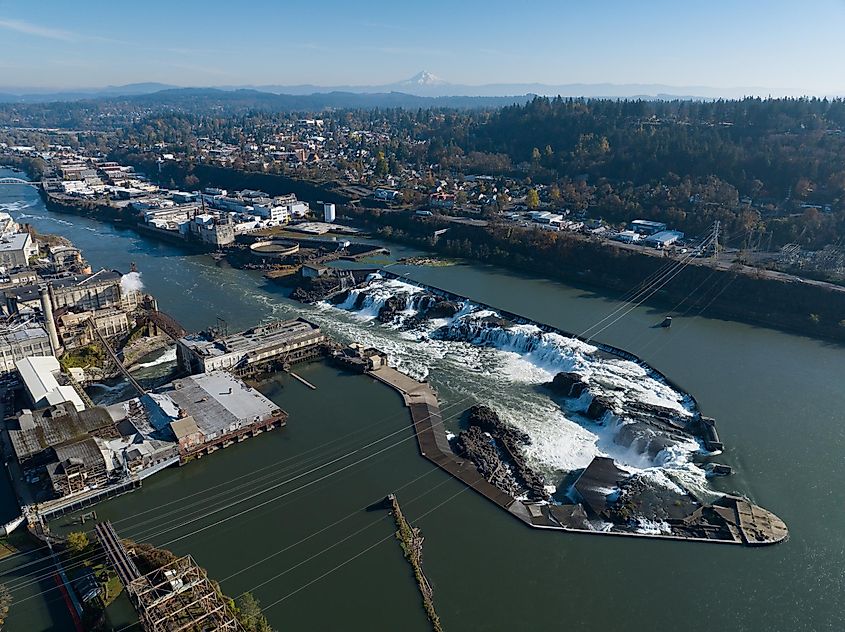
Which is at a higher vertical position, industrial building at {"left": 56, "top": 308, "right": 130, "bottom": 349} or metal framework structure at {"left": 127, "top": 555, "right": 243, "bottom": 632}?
metal framework structure at {"left": 127, "top": 555, "right": 243, "bottom": 632}

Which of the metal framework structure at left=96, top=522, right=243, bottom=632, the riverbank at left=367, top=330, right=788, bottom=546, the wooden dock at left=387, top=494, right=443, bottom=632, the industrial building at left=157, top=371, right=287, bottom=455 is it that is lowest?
the wooden dock at left=387, top=494, right=443, bottom=632

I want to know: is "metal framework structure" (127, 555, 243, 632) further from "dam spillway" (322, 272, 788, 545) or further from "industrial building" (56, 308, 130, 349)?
"industrial building" (56, 308, 130, 349)

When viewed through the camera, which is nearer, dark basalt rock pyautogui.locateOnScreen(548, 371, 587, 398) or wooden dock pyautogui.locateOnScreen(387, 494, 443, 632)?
wooden dock pyautogui.locateOnScreen(387, 494, 443, 632)

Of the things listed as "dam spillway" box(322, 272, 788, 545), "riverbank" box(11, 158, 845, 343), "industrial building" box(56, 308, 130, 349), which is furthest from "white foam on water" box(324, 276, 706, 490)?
"riverbank" box(11, 158, 845, 343)

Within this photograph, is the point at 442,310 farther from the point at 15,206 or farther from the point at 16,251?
the point at 15,206

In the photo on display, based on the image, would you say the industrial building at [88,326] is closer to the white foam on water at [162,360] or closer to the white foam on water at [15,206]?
the white foam on water at [162,360]

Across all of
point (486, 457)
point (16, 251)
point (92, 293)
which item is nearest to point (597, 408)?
point (486, 457)
